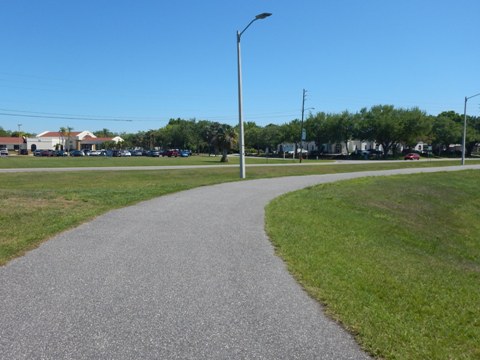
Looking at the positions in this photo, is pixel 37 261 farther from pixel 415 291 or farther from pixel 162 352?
pixel 415 291

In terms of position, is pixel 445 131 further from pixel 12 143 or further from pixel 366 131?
pixel 12 143

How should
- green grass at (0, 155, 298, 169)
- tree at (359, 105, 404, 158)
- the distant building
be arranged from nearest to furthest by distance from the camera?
→ green grass at (0, 155, 298, 169) → tree at (359, 105, 404, 158) → the distant building

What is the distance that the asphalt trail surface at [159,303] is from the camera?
4020 millimetres

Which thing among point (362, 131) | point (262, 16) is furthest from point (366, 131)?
point (262, 16)

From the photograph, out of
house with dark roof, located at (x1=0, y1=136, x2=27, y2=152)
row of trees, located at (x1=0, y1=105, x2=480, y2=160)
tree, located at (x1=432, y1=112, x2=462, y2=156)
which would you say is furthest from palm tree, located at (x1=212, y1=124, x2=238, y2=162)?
house with dark roof, located at (x1=0, y1=136, x2=27, y2=152)

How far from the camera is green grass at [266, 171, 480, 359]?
4.49 metres

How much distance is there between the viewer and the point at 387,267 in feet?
25.5

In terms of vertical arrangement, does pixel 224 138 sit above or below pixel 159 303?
above

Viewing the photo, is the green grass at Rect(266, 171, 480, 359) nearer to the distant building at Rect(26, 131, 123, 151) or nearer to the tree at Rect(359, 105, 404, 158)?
the tree at Rect(359, 105, 404, 158)

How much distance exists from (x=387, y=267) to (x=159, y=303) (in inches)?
172

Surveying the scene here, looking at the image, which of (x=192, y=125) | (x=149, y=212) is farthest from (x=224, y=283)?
(x=192, y=125)

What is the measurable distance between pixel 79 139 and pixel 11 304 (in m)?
159

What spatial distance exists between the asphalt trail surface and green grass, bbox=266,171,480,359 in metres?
0.38

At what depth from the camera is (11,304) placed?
16.3 ft
